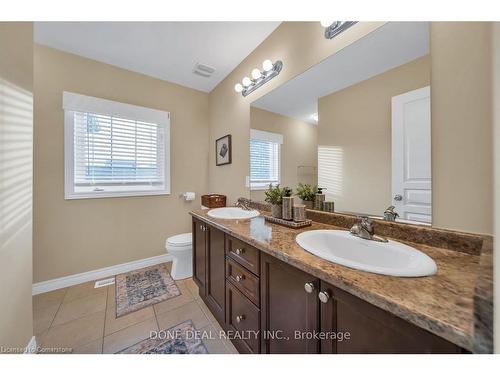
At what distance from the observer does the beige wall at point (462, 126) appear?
718mm

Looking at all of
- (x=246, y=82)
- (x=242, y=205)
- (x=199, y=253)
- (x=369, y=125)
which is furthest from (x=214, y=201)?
(x=369, y=125)

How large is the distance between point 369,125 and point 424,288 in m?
0.88

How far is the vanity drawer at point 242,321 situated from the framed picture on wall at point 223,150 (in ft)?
4.97

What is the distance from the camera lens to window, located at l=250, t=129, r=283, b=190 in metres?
1.73

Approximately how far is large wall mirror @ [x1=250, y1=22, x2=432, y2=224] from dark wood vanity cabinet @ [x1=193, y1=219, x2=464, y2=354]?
635 mm

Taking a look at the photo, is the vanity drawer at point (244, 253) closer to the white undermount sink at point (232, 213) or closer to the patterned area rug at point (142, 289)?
the white undermount sink at point (232, 213)

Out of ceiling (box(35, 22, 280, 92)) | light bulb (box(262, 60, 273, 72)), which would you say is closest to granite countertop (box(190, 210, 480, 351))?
light bulb (box(262, 60, 273, 72))

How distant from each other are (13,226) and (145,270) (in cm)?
155

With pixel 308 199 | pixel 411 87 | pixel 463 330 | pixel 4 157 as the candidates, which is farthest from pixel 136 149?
pixel 463 330

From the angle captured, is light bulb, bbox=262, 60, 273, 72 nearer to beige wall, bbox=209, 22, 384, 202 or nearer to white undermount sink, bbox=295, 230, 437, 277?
beige wall, bbox=209, 22, 384, 202

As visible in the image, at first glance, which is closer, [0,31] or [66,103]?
[0,31]

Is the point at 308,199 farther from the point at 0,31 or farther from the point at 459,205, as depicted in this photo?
the point at 0,31

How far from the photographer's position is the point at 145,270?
2.28 m

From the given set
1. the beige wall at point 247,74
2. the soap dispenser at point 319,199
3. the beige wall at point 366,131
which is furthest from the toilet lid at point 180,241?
the beige wall at point 366,131
